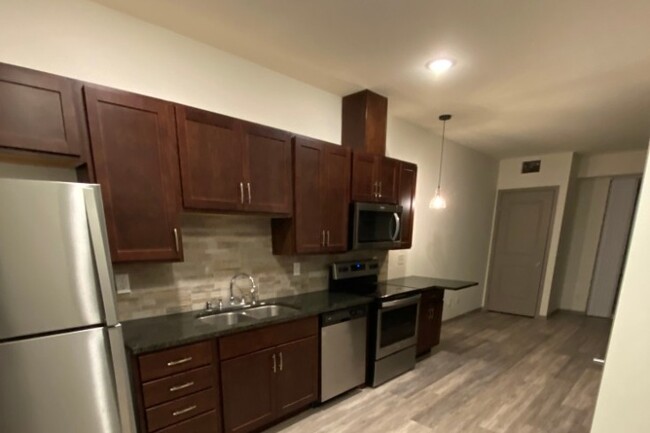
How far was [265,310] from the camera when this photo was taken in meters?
2.45

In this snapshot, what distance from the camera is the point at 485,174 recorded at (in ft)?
16.8

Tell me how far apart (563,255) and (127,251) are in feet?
21.1

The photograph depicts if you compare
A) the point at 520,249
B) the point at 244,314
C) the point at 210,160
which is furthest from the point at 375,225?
the point at 520,249

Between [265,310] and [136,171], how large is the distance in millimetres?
1452

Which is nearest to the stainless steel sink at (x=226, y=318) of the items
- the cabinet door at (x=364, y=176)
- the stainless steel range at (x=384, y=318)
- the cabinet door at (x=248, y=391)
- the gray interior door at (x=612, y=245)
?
the cabinet door at (x=248, y=391)

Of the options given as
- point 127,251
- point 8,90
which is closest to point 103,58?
point 8,90

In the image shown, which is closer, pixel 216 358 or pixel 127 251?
pixel 127 251

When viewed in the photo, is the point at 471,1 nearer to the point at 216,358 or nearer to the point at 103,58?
the point at 103,58

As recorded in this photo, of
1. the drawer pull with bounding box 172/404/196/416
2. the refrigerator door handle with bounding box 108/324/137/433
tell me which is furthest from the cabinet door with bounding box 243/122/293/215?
the drawer pull with bounding box 172/404/196/416

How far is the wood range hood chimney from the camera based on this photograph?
2814 millimetres

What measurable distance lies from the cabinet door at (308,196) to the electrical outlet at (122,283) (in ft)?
3.91

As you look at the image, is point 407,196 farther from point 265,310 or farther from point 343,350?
point 265,310

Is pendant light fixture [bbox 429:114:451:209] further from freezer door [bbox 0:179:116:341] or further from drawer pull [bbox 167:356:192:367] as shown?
freezer door [bbox 0:179:116:341]

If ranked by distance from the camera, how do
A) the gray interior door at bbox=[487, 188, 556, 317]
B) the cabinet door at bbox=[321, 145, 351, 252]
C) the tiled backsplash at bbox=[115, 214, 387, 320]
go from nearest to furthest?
1. the tiled backsplash at bbox=[115, 214, 387, 320]
2. the cabinet door at bbox=[321, 145, 351, 252]
3. the gray interior door at bbox=[487, 188, 556, 317]
